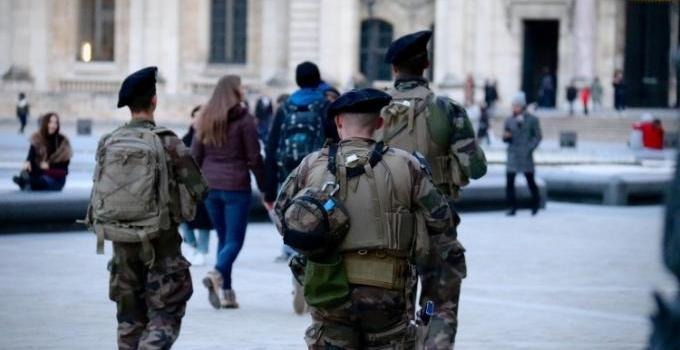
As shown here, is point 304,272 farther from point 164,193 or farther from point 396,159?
point 164,193

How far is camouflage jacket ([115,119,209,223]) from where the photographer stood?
8445mm

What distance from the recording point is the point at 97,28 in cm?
5616

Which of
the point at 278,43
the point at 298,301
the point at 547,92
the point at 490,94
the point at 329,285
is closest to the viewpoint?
the point at 329,285

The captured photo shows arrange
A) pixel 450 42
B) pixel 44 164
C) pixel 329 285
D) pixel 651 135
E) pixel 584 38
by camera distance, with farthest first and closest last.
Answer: pixel 450 42, pixel 584 38, pixel 651 135, pixel 44 164, pixel 329 285

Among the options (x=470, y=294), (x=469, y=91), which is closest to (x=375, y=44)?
(x=469, y=91)

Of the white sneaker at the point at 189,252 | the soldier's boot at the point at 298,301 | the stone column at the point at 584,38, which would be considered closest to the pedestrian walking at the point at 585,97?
the stone column at the point at 584,38

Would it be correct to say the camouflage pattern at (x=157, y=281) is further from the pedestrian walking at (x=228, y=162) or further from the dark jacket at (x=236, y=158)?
the dark jacket at (x=236, y=158)

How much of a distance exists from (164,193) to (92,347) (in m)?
2.36

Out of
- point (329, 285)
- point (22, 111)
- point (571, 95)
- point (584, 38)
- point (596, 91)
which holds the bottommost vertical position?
point (22, 111)

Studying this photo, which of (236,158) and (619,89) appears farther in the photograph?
(619,89)

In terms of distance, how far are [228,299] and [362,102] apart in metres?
5.82

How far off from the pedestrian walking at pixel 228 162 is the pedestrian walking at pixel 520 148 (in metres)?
9.59

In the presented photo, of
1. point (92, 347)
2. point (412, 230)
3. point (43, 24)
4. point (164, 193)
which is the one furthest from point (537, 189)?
point (43, 24)

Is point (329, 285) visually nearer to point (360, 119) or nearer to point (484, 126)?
point (360, 119)
